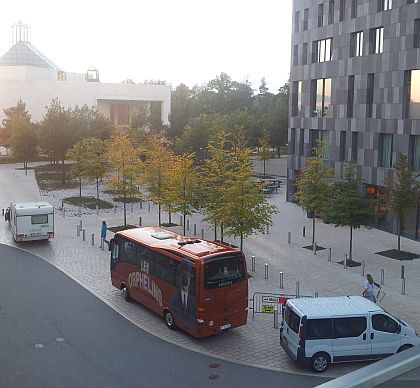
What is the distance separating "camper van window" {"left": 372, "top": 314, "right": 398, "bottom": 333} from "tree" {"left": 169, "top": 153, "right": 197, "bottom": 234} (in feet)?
52.5

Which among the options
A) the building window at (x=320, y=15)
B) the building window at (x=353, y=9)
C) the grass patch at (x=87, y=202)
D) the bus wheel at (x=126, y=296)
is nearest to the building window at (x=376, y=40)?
the building window at (x=353, y=9)

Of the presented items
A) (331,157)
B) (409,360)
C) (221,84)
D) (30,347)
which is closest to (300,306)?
(30,347)

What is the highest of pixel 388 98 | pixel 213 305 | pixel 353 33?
pixel 353 33

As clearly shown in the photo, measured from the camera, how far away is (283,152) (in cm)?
9319

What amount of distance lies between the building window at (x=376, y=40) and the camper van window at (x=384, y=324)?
2165 cm

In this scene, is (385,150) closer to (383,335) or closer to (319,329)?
(383,335)

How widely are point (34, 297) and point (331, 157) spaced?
2283 cm

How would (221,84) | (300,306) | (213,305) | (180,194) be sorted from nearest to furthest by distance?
(300,306)
(213,305)
(180,194)
(221,84)

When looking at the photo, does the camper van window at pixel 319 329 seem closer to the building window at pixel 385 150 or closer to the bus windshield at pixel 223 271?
the bus windshield at pixel 223 271

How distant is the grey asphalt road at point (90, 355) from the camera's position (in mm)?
12805

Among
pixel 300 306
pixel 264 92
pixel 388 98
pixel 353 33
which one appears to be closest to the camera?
pixel 300 306

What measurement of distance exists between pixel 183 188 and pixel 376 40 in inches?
560

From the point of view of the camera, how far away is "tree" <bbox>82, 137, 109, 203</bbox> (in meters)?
40.8

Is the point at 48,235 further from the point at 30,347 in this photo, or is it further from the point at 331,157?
the point at 331,157
